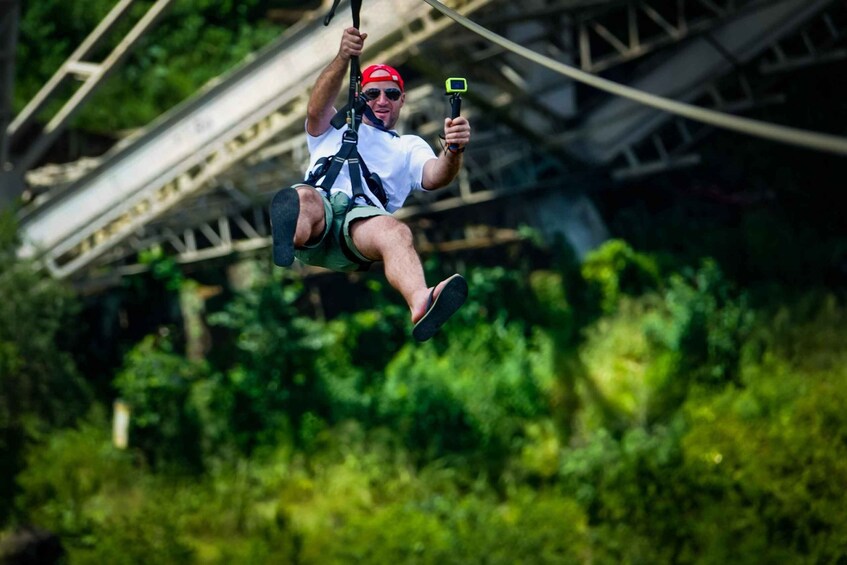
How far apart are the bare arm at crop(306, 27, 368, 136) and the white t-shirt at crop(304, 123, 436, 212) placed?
8 cm

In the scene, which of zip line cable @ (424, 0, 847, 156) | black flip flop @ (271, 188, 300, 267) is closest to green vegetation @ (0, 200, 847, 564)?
black flip flop @ (271, 188, 300, 267)

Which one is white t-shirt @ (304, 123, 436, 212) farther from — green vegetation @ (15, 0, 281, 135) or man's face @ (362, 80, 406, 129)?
green vegetation @ (15, 0, 281, 135)

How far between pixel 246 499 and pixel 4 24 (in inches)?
Answer: 272

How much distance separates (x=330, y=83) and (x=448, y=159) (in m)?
0.72

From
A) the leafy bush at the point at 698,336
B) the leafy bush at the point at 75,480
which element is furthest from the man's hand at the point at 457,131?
the leafy bush at the point at 75,480

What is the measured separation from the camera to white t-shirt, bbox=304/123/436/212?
833 cm

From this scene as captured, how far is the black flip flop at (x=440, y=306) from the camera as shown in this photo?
7.57m

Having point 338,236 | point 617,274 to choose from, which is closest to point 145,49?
point 617,274

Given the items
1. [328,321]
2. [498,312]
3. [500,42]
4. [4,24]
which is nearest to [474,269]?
[498,312]

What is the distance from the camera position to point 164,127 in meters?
18.3

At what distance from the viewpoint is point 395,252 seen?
791cm

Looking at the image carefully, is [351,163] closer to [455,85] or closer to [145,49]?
[455,85]

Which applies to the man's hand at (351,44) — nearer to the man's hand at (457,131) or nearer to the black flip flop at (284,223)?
the man's hand at (457,131)

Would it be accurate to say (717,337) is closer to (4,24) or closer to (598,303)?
(598,303)
